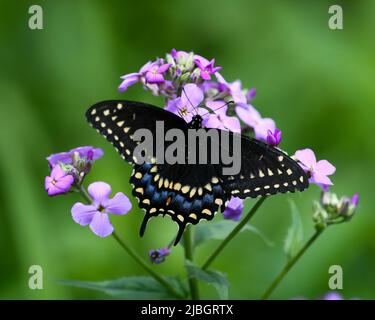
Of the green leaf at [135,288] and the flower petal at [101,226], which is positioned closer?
the flower petal at [101,226]

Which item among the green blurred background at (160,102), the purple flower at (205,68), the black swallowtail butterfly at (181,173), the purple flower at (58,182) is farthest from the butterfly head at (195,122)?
the green blurred background at (160,102)

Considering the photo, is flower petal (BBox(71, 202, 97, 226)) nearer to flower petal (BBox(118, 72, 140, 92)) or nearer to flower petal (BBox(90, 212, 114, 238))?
flower petal (BBox(90, 212, 114, 238))

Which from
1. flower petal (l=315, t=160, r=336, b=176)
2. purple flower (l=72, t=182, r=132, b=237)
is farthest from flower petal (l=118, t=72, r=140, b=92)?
flower petal (l=315, t=160, r=336, b=176)

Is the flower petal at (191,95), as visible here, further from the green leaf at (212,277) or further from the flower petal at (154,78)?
the green leaf at (212,277)

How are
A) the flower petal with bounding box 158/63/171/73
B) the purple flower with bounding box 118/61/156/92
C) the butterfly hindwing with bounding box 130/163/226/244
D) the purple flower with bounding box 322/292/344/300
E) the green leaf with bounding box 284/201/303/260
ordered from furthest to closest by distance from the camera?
the purple flower with bounding box 322/292/344/300
the green leaf with bounding box 284/201/303/260
the purple flower with bounding box 118/61/156/92
the flower petal with bounding box 158/63/171/73
the butterfly hindwing with bounding box 130/163/226/244

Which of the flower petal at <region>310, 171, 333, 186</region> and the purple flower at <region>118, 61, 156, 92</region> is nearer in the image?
the flower petal at <region>310, 171, 333, 186</region>

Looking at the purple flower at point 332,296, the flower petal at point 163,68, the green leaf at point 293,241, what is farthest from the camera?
the purple flower at point 332,296

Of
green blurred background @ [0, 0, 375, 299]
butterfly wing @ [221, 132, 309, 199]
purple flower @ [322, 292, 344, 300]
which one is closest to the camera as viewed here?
butterfly wing @ [221, 132, 309, 199]

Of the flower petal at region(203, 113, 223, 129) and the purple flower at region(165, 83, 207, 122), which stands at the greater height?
the purple flower at region(165, 83, 207, 122)
